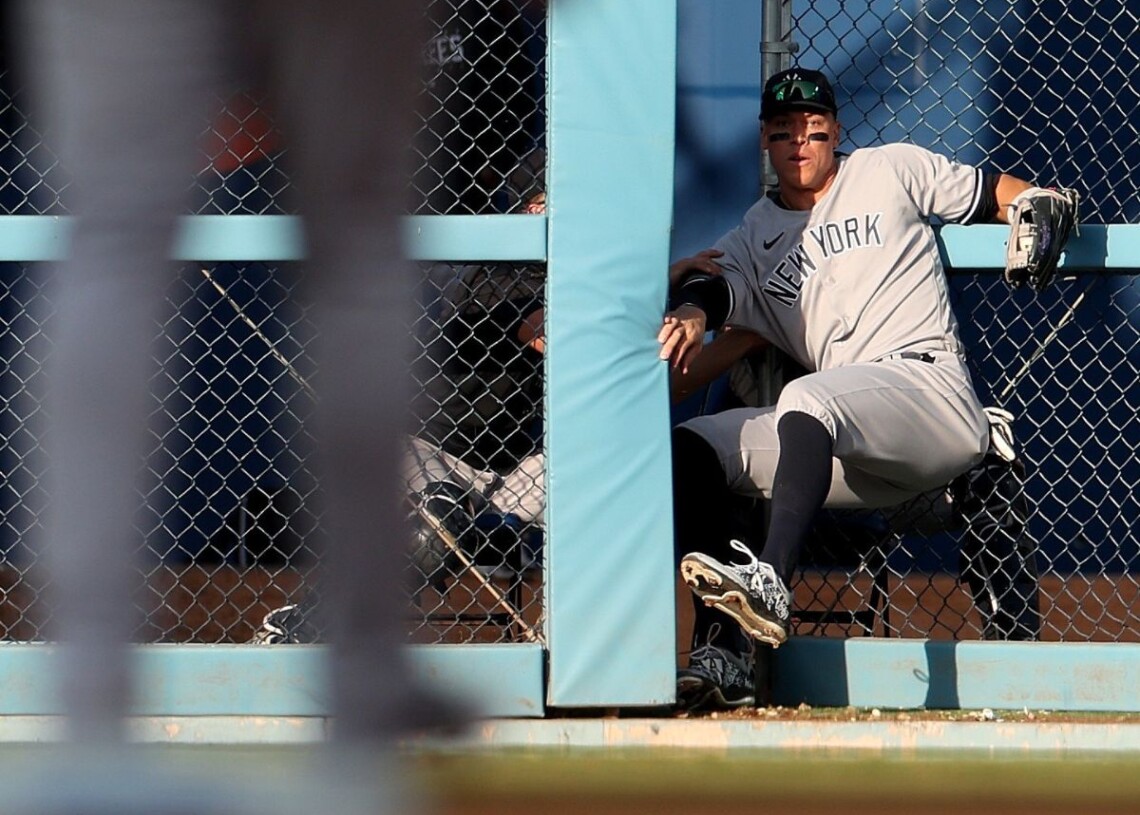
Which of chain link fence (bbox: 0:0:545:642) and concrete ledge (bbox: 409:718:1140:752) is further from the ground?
chain link fence (bbox: 0:0:545:642)

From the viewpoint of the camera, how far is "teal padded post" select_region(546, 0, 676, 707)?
152 inches

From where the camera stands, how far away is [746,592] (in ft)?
11.3

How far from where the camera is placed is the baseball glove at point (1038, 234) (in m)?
3.96

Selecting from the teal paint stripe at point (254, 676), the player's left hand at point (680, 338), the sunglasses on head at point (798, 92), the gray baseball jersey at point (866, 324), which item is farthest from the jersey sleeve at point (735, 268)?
the teal paint stripe at point (254, 676)

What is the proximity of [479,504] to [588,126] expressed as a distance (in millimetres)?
1192

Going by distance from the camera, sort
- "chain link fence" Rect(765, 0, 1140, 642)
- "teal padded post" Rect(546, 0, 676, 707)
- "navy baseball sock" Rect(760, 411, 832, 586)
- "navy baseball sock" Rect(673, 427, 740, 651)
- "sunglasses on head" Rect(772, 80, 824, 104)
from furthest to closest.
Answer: "chain link fence" Rect(765, 0, 1140, 642), "sunglasses on head" Rect(772, 80, 824, 104), "navy baseball sock" Rect(673, 427, 740, 651), "teal padded post" Rect(546, 0, 676, 707), "navy baseball sock" Rect(760, 411, 832, 586)

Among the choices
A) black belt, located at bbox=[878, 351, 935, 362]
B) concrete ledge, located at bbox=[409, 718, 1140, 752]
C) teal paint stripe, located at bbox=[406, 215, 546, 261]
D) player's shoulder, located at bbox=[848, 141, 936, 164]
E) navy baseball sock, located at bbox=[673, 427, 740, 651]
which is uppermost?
player's shoulder, located at bbox=[848, 141, 936, 164]

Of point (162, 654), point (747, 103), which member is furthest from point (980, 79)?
point (162, 654)

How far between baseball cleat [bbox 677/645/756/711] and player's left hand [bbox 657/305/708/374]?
0.79 m

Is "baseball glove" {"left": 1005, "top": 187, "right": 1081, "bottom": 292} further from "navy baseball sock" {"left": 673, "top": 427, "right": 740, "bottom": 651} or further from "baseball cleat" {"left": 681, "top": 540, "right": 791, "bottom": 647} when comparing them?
"baseball cleat" {"left": 681, "top": 540, "right": 791, "bottom": 647}

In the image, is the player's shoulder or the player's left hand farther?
the player's shoulder

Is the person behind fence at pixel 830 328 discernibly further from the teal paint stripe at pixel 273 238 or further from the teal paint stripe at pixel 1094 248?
the teal paint stripe at pixel 273 238

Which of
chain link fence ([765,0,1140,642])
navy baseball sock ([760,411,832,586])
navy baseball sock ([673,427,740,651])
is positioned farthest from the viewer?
chain link fence ([765,0,1140,642])

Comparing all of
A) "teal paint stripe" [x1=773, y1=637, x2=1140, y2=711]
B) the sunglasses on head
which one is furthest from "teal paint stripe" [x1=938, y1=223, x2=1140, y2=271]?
"teal paint stripe" [x1=773, y1=637, x2=1140, y2=711]
